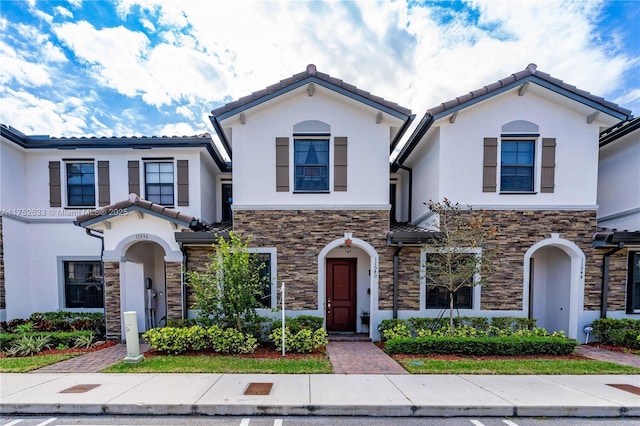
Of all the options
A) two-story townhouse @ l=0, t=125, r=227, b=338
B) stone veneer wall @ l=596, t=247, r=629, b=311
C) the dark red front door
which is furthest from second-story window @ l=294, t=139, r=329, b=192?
stone veneer wall @ l=596, t=247, r=629, b=311

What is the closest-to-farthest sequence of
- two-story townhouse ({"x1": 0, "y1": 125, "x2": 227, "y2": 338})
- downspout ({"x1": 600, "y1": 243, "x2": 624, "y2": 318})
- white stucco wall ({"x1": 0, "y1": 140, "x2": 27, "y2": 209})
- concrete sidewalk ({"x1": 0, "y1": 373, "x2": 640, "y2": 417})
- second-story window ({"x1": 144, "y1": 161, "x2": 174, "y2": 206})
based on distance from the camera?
concrete sidewalk ({"x1": 0, "y1": 373, "x2": 640, "y2": 417}), downspout ({"x1": 600, "y1": 243, "x2": 624, "y2": 318}), white stucco wall ({"x1": 0, "y1": 140, "x2": 27, "y2": 209}), two-story townhouse ({"x1": 0, "y1": 125, "x2": 227, "y2": 338}), second-story window ({"x1": 144, "y1": 161, "x2": 174, "y2": 206})

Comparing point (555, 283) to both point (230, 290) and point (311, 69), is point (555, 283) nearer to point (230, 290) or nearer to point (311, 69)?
point (230, 290)

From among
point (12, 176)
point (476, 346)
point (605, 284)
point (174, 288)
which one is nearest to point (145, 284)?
point (174, 288)

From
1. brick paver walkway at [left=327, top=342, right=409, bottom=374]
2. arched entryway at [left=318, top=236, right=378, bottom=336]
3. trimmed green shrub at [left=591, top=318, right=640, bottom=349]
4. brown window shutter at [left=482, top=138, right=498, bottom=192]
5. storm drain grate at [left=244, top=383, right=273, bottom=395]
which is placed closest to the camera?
storm drain grate at [left=244, top=383, right=273, bottom=395]

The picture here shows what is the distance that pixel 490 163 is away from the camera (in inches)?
326

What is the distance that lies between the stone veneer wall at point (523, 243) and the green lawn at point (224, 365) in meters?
5.63

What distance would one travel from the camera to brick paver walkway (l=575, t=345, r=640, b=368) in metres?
6.61

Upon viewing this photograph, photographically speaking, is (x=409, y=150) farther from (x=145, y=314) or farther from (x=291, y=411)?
(x=145, y=314)

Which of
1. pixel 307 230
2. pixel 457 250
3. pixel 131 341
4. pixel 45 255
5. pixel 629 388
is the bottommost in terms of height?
pixel 629 388

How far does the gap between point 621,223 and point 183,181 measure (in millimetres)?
14642

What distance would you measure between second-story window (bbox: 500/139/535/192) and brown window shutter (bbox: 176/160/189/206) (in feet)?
33.6

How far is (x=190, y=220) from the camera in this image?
25.8 ft

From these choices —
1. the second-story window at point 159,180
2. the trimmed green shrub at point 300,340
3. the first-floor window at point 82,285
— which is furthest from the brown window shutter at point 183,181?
the trimmed green shrub at point 300,340

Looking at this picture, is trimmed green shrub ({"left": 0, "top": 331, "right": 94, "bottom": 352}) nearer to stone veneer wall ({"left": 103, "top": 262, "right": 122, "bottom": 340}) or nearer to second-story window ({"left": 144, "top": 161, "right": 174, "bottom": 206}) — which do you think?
stone veneer wall ({"left": 103, "top": 262, "right": 122, "bottom": 340})
